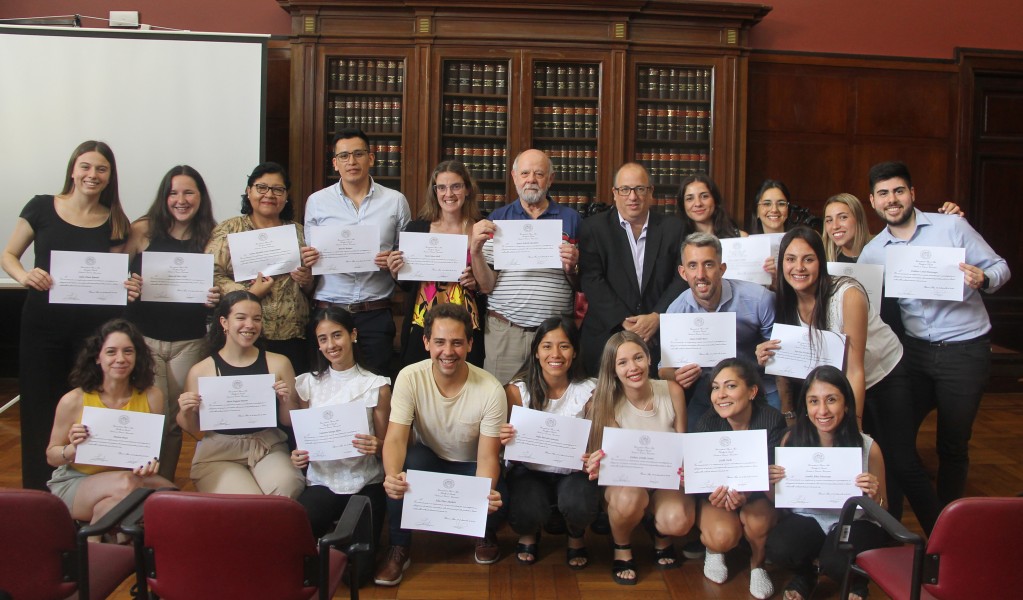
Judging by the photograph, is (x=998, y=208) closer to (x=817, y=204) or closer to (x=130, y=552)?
(x=817, y=204)

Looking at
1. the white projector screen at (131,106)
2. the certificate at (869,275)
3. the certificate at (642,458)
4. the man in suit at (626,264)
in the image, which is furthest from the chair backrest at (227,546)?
the white projector screen at (131,106)

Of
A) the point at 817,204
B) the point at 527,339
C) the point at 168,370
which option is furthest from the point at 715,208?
the point at 817,204

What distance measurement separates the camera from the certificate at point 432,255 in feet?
10.6

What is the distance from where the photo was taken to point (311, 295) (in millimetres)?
3424

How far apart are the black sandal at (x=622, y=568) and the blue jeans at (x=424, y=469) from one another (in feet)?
1.43

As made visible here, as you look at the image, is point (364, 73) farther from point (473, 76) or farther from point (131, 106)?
point (131, 106)

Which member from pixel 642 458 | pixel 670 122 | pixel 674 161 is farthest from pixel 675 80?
pixel 642 458

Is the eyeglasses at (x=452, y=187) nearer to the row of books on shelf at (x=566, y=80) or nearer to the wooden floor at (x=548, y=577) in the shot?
the wooden floor at (x=548, y=577)

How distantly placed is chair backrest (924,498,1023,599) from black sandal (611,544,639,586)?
1.13 meters

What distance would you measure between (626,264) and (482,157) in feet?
9.26

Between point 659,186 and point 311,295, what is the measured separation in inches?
131

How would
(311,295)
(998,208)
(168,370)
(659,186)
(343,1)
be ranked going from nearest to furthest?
(168,370) → (311,295) → (343,1) → (659,186) → (998,208)

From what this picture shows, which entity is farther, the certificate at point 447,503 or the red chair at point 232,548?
the certificate at point 447,503

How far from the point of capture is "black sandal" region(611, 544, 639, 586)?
9.21 feet
